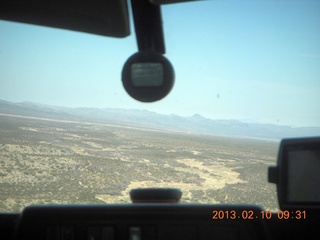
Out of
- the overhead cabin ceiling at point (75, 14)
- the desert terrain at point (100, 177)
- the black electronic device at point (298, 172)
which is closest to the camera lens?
the black electronic device at point (298, 172)

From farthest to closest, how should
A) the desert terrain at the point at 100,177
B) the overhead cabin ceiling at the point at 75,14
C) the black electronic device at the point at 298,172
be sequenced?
1. the desert terrain at the point at 100,177
2. the overhead cabin ceiling at the point at 75,14
3. the black electronic device at the point at 298,172

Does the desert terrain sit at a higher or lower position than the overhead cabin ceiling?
lower

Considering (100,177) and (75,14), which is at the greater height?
(75,14)

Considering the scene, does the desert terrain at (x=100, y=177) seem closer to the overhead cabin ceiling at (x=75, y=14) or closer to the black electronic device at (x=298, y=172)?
the black electronic device at (x=298, y=172)

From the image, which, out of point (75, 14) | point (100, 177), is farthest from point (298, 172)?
point (100, 177)

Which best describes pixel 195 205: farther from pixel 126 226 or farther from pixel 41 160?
pixel 41 160

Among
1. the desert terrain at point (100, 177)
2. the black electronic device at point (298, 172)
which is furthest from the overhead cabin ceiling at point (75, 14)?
the desert terrain at point (100, 177)

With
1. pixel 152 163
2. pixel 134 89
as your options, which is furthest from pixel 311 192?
pixel 152 163

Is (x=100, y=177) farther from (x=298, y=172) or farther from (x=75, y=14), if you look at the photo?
(x=298, y=172)

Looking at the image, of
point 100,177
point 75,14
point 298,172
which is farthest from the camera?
point 100,177

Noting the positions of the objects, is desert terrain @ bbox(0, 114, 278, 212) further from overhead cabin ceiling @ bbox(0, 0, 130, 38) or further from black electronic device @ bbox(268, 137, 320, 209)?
overhead cabin ceiling @ bbox(0, 0, 130, 38)

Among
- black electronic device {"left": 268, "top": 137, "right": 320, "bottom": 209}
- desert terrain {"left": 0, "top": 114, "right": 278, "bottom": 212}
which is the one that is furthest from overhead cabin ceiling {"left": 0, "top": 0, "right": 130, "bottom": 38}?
desert terrain {"left": 0, "top": 114, "right": 278, "bottom": 212}
